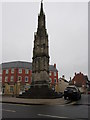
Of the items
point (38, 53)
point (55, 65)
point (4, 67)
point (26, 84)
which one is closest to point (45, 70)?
point (38, 53)

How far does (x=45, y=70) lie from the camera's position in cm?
2598

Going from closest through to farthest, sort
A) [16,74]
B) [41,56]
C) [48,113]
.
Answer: [48,113]
[41,56]
[16,74]

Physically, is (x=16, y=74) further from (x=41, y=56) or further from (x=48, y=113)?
(x=48, y=113)

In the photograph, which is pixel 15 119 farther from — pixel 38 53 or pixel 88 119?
pixel 38 53

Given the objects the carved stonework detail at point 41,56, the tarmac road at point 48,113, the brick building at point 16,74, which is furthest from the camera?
the brick building at point 16,74

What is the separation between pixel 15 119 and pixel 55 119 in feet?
5.83

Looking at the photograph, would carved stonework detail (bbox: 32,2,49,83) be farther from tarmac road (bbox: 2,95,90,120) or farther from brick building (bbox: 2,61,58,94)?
brick building (bbox: 2,61,58,94)

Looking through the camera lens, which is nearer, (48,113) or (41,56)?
(48,113)

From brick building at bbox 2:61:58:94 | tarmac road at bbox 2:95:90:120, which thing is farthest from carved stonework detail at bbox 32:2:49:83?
brick building at bbox 2:61:58:94

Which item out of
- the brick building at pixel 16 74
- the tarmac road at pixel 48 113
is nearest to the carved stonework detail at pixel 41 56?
the tarmac road at pixel 48 113

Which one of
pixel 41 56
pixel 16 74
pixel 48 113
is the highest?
pixel 41 56

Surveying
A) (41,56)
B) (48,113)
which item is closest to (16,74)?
(41,56)

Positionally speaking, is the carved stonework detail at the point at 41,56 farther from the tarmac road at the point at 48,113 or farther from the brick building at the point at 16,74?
the brick building at the point at 16,74

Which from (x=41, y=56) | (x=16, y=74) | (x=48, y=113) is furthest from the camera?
(x=16, y=74)
